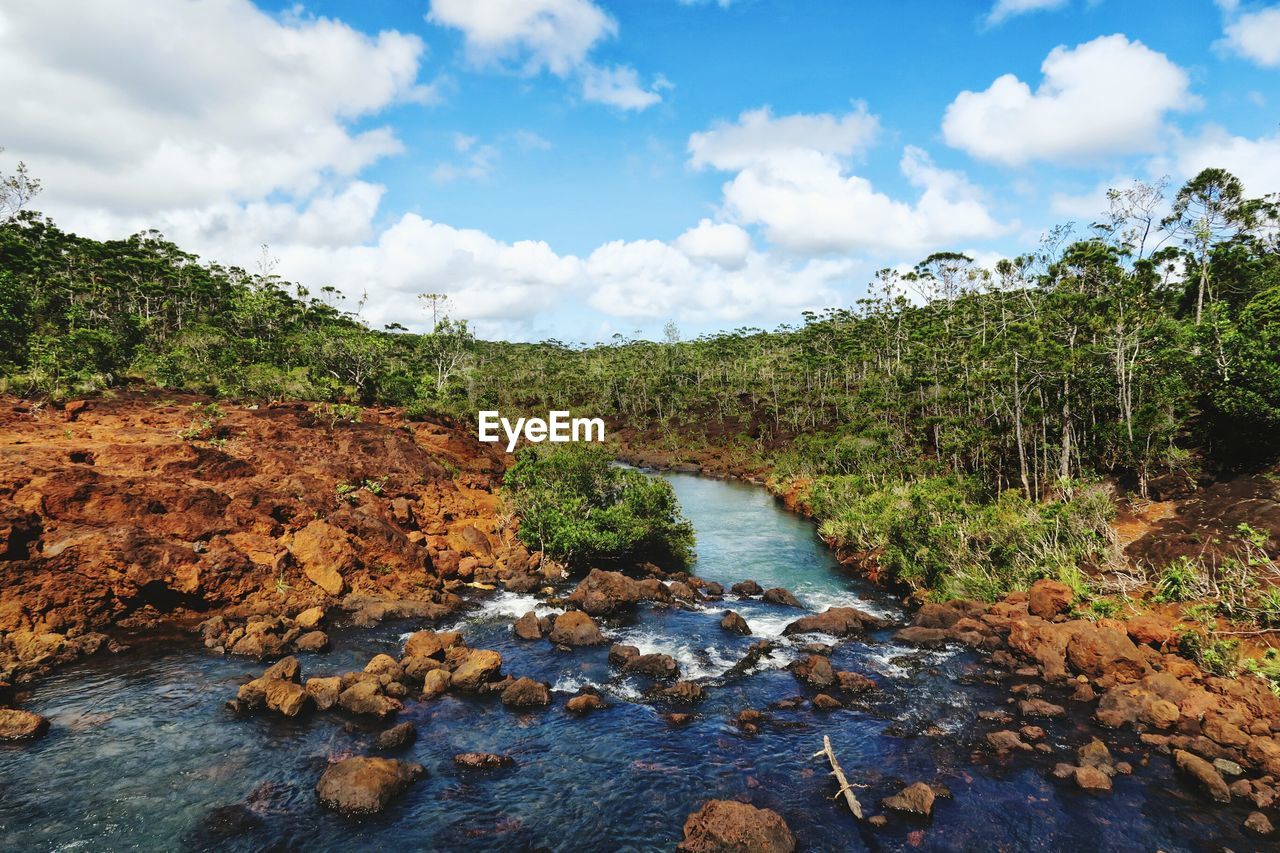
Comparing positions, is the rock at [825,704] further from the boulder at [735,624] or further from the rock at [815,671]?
the boulder at [735,624]

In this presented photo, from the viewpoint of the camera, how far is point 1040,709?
16.2m

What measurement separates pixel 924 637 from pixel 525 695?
14.4 meters

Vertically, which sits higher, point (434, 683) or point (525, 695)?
point (434, 683)

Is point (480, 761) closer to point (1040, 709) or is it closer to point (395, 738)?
point (395, 738)

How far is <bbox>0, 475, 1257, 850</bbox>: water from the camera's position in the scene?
11.5m

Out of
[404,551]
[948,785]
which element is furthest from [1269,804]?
[404,551]

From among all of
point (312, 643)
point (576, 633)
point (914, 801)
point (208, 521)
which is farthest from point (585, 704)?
point (208, 521)

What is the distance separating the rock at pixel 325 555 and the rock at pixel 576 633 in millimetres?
9354

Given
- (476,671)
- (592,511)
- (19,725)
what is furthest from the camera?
(592,511)

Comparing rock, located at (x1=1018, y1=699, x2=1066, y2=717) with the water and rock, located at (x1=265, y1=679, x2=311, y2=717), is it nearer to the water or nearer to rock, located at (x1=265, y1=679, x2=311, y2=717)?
the water

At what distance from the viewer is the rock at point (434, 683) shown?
666 inches

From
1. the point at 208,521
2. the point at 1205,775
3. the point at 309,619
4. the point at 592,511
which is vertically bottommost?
the point at 1205,775

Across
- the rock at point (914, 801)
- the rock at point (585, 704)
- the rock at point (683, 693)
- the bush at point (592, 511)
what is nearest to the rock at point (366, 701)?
the rock at point (585, 704)

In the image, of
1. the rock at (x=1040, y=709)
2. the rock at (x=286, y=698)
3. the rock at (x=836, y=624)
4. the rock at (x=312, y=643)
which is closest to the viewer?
the rock at (x=286, y=698)
